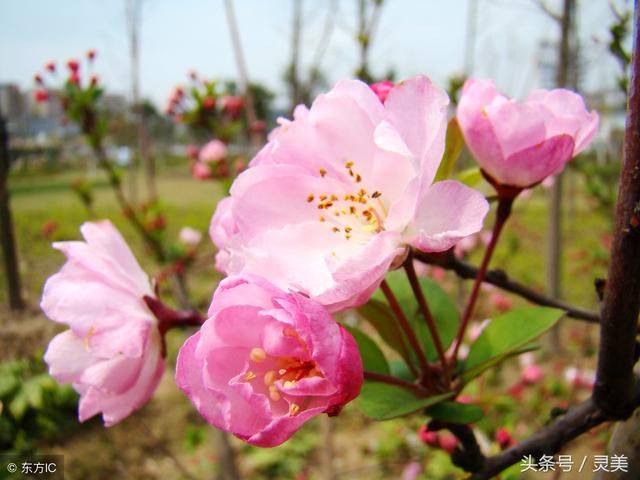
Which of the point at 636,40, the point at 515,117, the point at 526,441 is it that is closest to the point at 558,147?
the point at 515,117

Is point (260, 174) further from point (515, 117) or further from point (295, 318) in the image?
point (515, 117)

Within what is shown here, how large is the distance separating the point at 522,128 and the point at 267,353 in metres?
0.39

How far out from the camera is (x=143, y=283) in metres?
0.73

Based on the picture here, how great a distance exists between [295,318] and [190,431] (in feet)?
11.9

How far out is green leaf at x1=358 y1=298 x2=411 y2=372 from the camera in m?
0.71

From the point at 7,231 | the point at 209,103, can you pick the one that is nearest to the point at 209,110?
the point at 209,103

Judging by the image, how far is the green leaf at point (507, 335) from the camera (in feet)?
2.23

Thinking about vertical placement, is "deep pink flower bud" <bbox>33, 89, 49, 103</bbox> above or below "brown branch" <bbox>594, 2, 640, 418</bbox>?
below

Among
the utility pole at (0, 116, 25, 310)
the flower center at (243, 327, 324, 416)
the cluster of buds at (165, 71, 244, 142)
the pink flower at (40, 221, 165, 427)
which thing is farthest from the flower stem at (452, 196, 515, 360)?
the utility pole at (0, 116, 25, 310)

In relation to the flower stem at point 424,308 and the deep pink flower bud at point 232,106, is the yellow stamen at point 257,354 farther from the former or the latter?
the deep pink flower bud at point 232,106

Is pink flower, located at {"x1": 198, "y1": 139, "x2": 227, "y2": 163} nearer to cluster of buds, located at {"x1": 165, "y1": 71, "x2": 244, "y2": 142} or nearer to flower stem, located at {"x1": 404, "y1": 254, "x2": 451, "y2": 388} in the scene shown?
cluster of buds, located at {"x1": 165, "y1": 71, "x2": 244, "y2": 142}

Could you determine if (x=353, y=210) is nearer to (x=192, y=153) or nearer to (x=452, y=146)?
(x=452, y=146)

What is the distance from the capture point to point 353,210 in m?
0.64

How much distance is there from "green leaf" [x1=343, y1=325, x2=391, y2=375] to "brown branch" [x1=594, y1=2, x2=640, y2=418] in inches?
10.5
